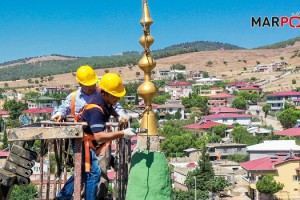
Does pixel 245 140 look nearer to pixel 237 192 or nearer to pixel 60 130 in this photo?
pixel 237 192

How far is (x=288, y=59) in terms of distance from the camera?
114438 mm

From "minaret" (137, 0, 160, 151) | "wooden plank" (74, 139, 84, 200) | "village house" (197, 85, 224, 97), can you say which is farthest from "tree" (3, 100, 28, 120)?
"wooden plank" (74, 139, 84, 200)

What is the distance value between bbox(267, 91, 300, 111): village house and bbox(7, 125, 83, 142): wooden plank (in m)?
59.4

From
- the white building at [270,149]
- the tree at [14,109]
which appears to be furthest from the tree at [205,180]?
the tree at [14,109]

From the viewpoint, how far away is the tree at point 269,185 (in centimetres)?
2981

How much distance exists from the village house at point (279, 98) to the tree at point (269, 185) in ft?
107

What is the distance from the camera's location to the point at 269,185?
29.8 m

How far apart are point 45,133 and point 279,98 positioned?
59.9 m

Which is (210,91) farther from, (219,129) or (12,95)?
(12,95)

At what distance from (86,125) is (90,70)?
660 mm

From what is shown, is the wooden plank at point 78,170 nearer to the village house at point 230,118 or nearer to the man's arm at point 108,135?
the man's arm at point 108,135

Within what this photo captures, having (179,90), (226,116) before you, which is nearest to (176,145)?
(226,116)

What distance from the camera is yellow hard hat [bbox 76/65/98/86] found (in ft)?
16.1

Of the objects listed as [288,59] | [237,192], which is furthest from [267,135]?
[288,59]
